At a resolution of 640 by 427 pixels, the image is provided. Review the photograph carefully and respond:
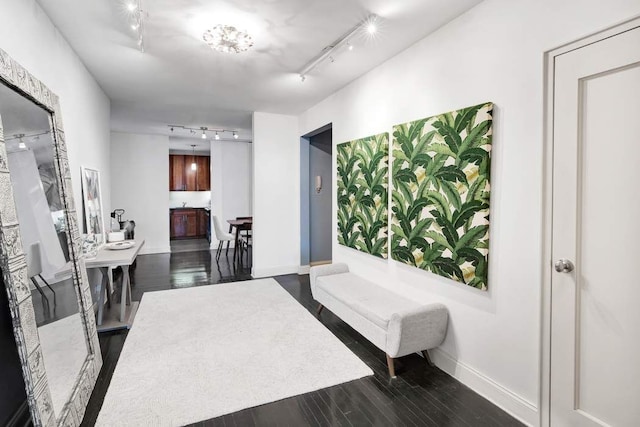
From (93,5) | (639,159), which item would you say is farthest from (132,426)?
(639,159)

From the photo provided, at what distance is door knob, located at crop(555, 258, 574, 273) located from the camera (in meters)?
1.71

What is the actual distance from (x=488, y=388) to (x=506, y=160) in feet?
4.88

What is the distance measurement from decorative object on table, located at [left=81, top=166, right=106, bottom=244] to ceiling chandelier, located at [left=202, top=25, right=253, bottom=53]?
1848 mm

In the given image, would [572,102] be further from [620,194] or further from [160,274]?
[160,274]

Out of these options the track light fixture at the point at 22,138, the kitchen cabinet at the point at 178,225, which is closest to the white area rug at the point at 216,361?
the track light fixture at the point at 22,138

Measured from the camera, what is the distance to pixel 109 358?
2.66m

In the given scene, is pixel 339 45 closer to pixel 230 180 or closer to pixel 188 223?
pixel 230 180

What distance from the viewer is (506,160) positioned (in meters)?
2.03

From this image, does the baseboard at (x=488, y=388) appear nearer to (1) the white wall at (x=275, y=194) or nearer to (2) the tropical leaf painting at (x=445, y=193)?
(2) the tropical leaf painting at (x=445, y=193)

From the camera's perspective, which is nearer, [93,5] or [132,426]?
[132,426]

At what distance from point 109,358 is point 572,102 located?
3627 millimetres

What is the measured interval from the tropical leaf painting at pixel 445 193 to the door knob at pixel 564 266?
1.37ft

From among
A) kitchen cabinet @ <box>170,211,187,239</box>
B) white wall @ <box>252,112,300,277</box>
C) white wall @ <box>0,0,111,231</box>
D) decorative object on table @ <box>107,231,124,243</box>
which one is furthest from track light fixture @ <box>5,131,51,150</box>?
kitchen cabinet @ <box>170,211,187,239</box>

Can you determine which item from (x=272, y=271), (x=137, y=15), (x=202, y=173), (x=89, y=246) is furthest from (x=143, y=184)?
(x=137, y=15)
